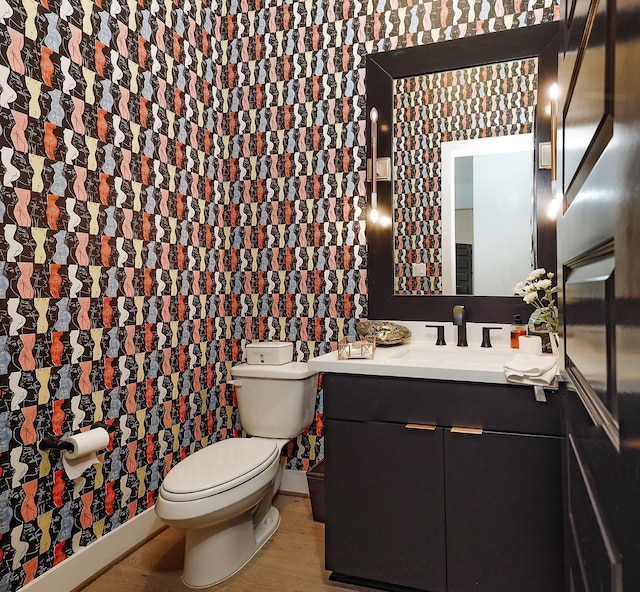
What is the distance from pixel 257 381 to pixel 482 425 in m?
1.17

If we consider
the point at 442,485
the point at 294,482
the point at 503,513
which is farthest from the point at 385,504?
the point at 294,482

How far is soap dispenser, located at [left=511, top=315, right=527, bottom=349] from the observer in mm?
2240

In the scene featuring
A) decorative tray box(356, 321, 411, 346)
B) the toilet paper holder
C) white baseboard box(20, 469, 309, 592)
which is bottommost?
white baseboard box(20, 469, 309, 592)

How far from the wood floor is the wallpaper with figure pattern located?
0.18 metres

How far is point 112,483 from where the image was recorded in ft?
7.06

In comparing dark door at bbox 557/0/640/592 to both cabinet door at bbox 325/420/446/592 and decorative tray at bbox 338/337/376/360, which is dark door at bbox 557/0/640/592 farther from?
decorative tray at bbox 338/337/376/360

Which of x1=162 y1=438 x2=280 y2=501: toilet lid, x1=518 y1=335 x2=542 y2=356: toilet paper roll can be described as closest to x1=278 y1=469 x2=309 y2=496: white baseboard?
x1=162 y1=438 x2=280 y2=501: toilet lid

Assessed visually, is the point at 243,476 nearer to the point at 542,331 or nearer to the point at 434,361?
the point at 434,361

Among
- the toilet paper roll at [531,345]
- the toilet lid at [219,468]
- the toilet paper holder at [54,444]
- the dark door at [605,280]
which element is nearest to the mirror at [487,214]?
the toilet paper roll at [531,345]

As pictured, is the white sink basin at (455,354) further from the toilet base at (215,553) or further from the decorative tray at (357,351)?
the toilet base at (215,553)

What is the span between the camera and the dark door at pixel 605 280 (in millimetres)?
414

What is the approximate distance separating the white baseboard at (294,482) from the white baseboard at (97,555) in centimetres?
67

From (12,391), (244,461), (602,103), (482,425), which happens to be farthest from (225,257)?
(602,103)

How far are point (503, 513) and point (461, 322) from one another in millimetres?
841
